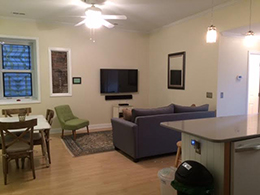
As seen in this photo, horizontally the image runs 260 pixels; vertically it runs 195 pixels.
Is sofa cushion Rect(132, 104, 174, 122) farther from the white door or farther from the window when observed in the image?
the window

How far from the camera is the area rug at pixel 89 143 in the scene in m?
4.53

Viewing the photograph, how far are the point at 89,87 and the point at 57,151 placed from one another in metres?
2.41

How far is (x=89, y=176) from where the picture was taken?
3.35 m

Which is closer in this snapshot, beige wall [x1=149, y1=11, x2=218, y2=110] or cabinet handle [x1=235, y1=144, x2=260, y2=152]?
cabinet handle [x1=235, y1=144, x2=260, y2=152]

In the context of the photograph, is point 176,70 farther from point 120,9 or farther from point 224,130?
point 224,130

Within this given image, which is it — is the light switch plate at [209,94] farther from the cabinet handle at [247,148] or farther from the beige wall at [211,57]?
the cabinet handle at [247,148]

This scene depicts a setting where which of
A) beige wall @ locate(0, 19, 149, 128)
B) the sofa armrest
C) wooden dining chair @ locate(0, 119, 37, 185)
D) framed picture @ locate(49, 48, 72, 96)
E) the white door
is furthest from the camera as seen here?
framed picture @ locate(49, 48, 72, 96)

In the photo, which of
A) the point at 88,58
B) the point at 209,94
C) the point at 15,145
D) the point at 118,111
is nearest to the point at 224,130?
the point at 15,145

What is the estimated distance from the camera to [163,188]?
2496 mm

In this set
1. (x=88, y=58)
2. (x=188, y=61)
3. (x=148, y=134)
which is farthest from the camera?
(x=88, y=58)

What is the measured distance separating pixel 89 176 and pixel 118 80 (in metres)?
3.86

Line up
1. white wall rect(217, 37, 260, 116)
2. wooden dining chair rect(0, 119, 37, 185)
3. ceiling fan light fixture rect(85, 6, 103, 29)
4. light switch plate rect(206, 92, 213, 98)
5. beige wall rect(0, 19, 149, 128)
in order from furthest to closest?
beige wall rect(0, 19, 149, 128) < light switch plate rect(206, 92, 213, 98) < white wall rect(217, 37, 260, 116) < ceiling fan light fixture rect(85, 6, 103, 29) < wooden dining chair rect(0, 119, 37, 185)

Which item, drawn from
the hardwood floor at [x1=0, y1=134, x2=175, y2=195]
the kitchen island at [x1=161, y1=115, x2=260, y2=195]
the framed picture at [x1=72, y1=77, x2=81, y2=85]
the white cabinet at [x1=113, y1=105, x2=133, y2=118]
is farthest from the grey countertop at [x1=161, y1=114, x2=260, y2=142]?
the framed picture at [x1=72, y1=77, x2=81, y2=85]

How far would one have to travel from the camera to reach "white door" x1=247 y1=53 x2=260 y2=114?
5.28m
